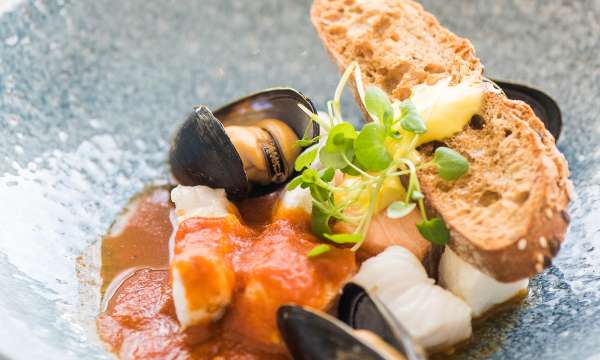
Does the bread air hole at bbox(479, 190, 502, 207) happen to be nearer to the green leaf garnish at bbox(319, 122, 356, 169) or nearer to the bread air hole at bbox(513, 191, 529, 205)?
the bread air hole at bbox(513, 191, 529, 205)

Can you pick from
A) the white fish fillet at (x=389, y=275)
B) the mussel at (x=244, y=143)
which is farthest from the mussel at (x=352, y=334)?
the mussel at (x=244, y=143)

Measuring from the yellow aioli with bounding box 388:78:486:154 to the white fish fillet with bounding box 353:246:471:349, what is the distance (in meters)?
0.37

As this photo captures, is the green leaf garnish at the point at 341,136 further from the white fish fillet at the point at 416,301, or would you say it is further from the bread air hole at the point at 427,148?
the white fish fillet at the point at 416,301

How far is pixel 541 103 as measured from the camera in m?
2.54

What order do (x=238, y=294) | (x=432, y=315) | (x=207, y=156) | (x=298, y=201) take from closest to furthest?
(x=432, y=315) < (x=238, y=294) < (x=298, y=201) < (x=207, y=156)

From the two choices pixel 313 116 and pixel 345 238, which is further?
pixel 313 116

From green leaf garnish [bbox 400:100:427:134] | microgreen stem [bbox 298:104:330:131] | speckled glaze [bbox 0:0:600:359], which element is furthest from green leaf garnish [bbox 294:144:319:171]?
speckled glaze [bbox 0:0:600:359]

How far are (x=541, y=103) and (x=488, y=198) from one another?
0.72m

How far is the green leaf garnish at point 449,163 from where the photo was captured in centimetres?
200

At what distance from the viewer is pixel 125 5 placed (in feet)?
10.1

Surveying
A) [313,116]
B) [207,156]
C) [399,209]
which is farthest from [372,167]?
[207,156]

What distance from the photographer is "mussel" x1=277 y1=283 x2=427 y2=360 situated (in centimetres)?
161

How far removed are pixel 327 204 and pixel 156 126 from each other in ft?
3.77

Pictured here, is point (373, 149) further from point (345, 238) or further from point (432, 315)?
point (432, 315)
